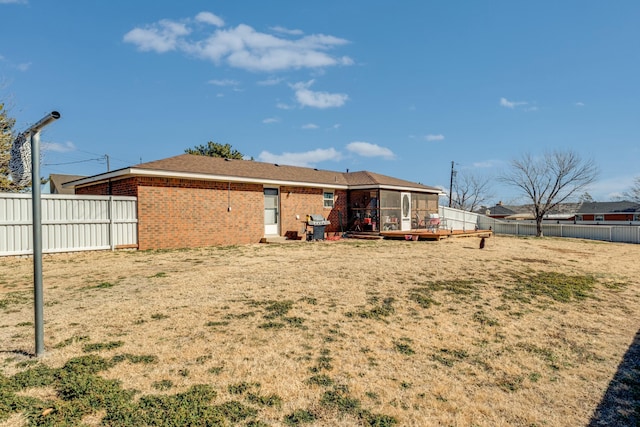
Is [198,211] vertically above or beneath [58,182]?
beneath

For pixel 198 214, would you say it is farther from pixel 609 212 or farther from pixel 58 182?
pixel 609 212

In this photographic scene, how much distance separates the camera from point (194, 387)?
317 centimetres

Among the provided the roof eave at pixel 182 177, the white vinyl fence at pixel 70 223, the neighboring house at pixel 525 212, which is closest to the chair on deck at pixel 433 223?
the roof eave at pixel 182 177

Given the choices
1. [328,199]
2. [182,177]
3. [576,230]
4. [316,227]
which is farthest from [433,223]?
[576,230]

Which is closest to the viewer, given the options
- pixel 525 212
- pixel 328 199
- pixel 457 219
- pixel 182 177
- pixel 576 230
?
pixel 182 177

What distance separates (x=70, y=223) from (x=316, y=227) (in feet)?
31.5

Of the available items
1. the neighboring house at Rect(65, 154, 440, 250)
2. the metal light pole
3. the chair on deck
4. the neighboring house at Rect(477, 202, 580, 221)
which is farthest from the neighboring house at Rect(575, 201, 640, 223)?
the metal light pole

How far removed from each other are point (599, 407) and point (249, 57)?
13.5 meters

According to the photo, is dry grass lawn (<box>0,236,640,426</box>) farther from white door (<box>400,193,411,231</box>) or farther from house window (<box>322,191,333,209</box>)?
white door (<box>400,193,411,231</box>)

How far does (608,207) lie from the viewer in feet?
157

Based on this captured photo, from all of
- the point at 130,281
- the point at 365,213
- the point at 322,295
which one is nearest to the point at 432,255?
the point at 322,295

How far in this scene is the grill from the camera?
16531 mm

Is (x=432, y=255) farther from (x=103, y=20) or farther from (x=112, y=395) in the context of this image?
(x=103, y=20)

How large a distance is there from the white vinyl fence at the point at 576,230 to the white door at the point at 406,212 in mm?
13023
